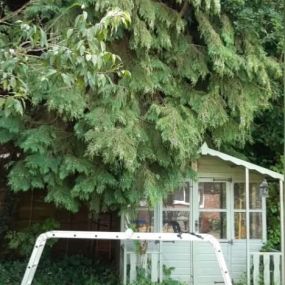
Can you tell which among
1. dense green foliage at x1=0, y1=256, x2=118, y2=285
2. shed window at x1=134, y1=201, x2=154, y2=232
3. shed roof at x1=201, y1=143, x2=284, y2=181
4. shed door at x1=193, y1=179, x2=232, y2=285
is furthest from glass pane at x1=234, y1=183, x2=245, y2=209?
dense green foliage at x1=0, y1=256, x2=118, y2=285

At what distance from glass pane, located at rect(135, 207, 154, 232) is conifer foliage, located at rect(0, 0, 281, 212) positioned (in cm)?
155

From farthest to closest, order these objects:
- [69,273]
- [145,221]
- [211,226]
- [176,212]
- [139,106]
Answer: [69,273]
[211,226]
[176,212]
[145,221]
[139,106]

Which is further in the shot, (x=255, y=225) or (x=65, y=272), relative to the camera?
(x=65, y=272)

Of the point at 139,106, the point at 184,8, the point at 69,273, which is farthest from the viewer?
the point at 69,273

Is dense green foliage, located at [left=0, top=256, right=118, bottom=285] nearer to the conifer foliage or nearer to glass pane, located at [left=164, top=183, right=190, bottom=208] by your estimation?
glass pane, located at [left=164, top=183, right=190, bottom=208]

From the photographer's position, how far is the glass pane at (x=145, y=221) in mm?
9023

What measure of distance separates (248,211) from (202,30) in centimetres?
314

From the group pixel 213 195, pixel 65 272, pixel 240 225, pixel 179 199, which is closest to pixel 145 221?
pixel 179 199

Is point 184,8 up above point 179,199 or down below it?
above

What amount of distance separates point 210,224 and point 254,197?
916mm

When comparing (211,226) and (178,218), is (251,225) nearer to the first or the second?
(211,226)

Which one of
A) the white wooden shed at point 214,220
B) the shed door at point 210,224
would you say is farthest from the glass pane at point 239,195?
the shed door at point 210,224

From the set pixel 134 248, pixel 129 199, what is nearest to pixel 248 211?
pixel 134 248

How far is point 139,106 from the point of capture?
7508 millimetres
